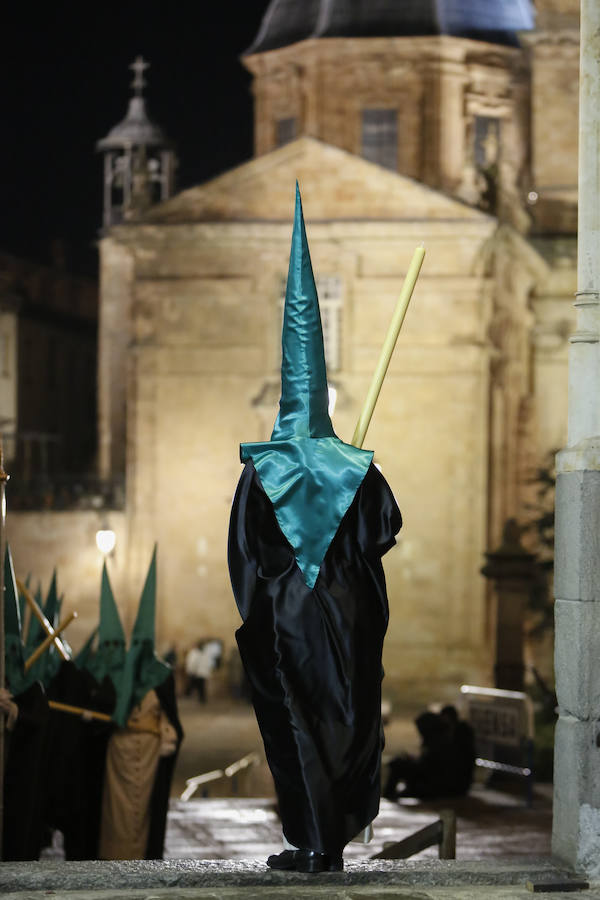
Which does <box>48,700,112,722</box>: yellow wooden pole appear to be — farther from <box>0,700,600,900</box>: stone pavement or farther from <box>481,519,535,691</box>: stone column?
<box>481,519,535,691</box>: stone column

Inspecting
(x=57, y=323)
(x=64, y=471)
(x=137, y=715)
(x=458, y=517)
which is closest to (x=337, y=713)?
(x=137, y=715)

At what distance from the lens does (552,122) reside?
120 feet

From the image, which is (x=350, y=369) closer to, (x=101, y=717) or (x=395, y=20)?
(x=395, y=20)

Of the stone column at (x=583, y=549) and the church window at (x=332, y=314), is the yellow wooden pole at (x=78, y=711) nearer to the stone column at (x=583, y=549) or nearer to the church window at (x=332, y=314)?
the stone column at (x=583, y=549)

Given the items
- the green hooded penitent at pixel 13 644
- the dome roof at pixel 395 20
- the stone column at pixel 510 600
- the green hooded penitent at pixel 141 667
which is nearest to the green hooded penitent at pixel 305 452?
the green hooded penitent at pixel 13 644

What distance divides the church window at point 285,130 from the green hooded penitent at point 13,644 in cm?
2836

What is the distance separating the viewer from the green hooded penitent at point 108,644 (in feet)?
38.2

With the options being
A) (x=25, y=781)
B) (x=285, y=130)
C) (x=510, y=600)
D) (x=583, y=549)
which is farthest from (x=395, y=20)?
(x=583, y=549)

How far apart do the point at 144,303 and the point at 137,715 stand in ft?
68.6

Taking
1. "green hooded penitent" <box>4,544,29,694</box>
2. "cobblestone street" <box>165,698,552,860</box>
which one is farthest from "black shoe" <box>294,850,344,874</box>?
"green hooded penitent" <box>4,544,29,694</box>

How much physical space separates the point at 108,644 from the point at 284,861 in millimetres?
4714

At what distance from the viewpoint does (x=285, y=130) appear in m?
38.1

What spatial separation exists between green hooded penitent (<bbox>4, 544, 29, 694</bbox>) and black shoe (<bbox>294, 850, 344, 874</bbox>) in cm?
353

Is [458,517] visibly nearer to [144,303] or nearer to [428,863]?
[144,303]
